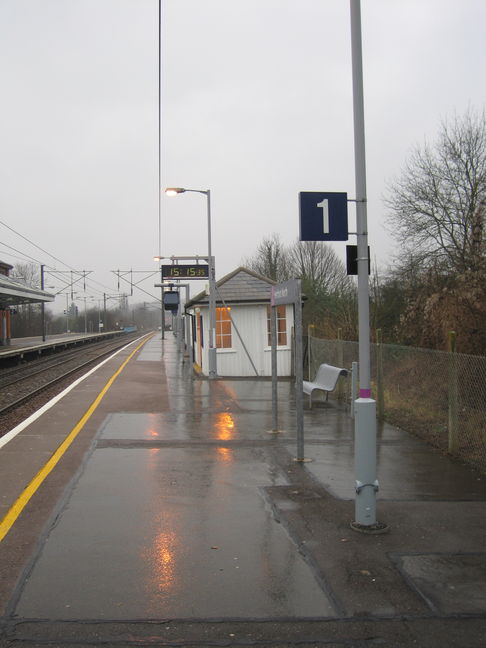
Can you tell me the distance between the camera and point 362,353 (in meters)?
5.00

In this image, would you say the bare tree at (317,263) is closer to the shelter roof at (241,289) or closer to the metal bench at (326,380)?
the shelter roof at (241,289)

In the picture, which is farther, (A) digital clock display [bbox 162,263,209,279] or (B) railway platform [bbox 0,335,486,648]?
(A) digital clock display [bbox 162,263,209,279]

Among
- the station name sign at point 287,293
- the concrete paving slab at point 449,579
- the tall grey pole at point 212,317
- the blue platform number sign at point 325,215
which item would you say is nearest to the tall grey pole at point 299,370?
the station name sign at point 287,293

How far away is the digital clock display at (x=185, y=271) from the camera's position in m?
20.1

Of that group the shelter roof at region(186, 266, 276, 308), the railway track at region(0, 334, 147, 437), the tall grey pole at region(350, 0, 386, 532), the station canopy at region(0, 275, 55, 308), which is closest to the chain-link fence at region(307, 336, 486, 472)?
the tall grey pole at region(350, 0, 386, 532)

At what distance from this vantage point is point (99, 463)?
22.6ft

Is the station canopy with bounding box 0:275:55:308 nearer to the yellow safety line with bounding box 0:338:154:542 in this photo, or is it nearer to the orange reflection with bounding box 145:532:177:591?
the yellow safety line with bounding box 0:338:154:542

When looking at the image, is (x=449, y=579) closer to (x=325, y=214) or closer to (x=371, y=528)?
(x=371, y=528)

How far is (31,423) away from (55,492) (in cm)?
442

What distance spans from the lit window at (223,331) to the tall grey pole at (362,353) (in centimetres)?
1448

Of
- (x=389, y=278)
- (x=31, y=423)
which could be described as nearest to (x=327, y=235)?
(x=31, y=423)

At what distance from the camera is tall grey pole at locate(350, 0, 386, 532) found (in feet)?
15.6

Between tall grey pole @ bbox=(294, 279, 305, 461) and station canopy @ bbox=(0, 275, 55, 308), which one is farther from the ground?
station canopy @ bbox=(0, 275, 55, 308)

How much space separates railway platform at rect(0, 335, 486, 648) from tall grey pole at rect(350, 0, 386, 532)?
27 centimetres
